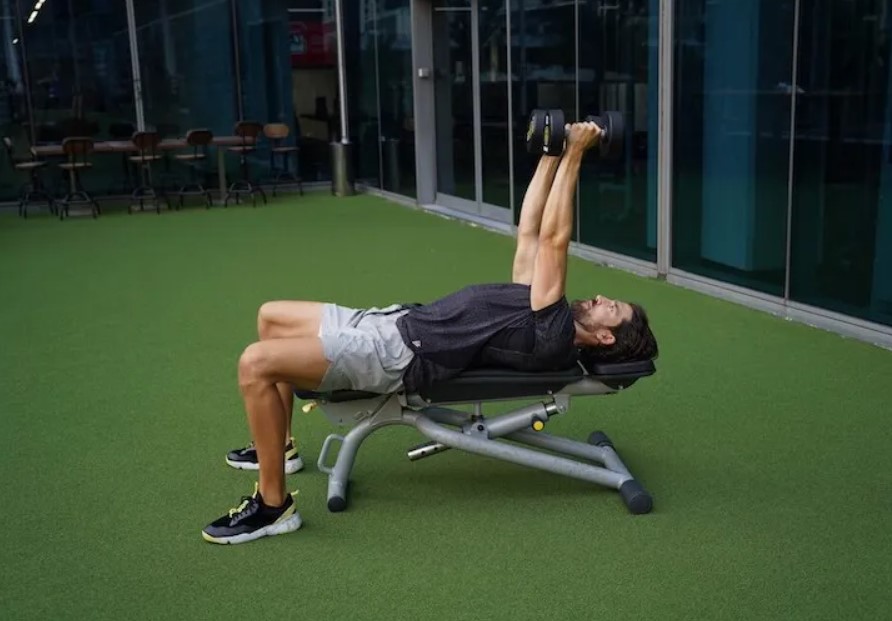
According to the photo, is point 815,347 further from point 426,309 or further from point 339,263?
point 339,263

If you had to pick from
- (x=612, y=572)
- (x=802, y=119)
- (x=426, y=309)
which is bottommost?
(x=612, y=572)

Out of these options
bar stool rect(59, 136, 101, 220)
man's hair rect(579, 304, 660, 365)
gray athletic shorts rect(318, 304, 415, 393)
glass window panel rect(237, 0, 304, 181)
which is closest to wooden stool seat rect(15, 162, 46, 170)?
bar stool rect(59, 136, 101, 220)

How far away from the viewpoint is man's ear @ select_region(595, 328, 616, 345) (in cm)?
302

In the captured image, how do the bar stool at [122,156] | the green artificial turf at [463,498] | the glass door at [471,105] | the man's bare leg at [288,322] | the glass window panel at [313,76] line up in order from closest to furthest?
1. the green artificial turf at [463,498]
2. the man's bare leg at [288,322]
3. the glass door at [471,105]
4. the bar stool at [122,156]
5. the glass window panel at [313,76]

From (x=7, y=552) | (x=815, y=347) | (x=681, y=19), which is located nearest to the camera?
(x=7, y=552)

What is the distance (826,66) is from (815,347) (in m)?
1.37

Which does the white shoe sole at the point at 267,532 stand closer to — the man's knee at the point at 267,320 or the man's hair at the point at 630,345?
the man's knee at the point at 267,320

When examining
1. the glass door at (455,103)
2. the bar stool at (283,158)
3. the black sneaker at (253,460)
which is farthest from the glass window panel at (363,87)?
the black sneaker at (253,460)

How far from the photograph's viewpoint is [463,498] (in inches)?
125

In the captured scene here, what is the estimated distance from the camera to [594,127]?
304cm

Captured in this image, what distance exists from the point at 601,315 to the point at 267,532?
1155mm

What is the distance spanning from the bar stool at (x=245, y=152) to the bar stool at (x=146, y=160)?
79 centimetres

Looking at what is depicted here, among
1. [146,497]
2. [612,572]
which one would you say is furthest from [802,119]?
[146,497]

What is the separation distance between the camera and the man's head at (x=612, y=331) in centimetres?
303
